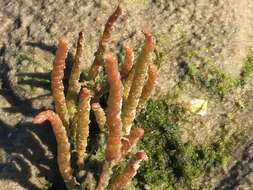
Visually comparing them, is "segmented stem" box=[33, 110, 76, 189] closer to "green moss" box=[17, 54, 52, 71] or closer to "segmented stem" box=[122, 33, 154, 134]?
"segmented stem" box=[122, 33, 154, 134]

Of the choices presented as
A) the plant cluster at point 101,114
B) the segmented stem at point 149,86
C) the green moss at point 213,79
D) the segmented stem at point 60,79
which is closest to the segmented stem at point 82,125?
the plant cluster at point 101,114

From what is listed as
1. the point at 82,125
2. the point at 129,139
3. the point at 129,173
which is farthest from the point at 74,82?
the point at 129,173

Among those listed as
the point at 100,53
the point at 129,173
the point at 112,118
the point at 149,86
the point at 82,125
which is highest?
the point at 100,53

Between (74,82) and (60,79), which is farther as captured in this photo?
(74,82)

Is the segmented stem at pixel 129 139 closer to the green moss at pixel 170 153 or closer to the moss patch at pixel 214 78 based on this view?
the green moss at pixel 170 153

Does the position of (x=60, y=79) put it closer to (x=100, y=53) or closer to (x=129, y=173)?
(x=100, y=53)

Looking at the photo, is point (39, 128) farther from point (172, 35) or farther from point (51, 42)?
point (172, 35)
